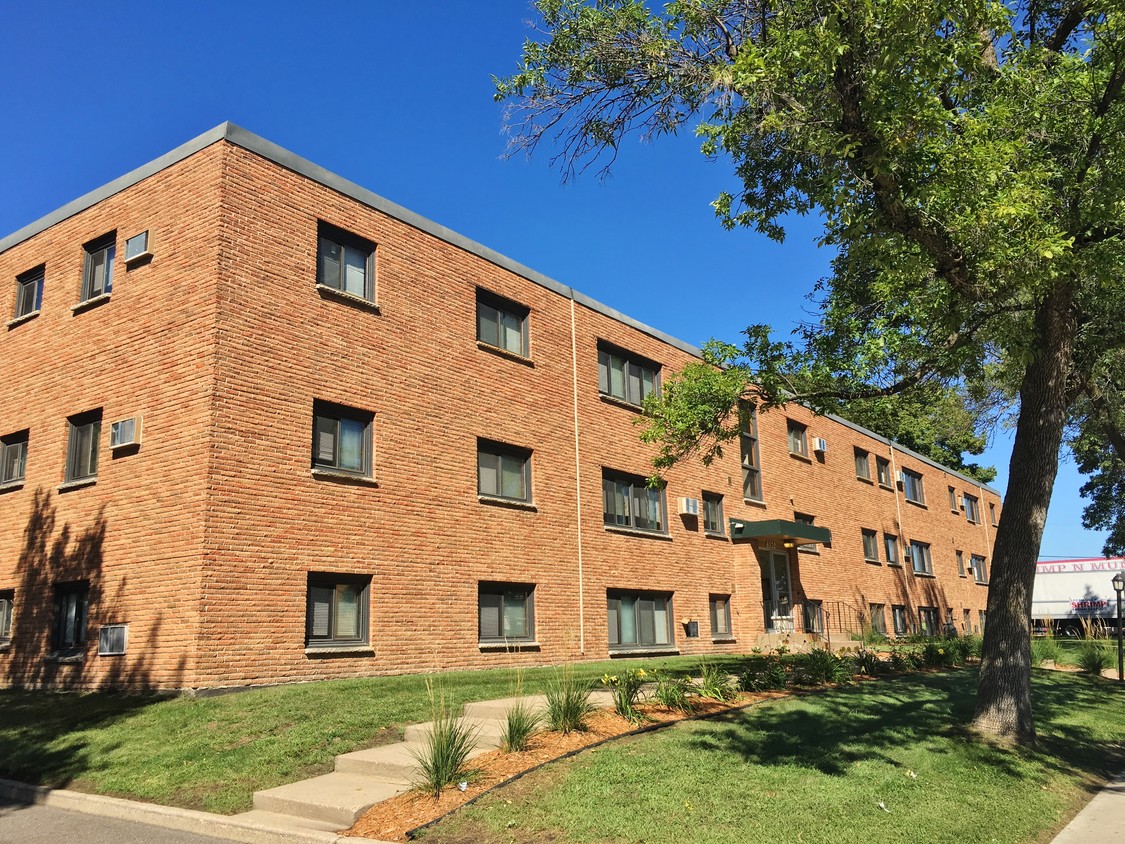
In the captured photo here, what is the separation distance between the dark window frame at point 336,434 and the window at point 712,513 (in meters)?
11.7

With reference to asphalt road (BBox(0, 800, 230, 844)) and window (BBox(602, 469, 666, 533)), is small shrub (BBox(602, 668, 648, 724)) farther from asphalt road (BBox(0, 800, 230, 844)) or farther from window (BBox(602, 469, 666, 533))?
window (BBox(602, 469, 666, 533))

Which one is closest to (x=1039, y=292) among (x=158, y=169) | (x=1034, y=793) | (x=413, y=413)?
(x=1034, y=793)

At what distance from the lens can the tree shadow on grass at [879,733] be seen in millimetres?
8867

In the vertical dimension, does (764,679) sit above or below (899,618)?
below

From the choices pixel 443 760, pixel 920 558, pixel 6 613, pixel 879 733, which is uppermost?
pixel 920 558

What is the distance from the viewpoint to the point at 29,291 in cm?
1827

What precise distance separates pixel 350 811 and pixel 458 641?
367 inches

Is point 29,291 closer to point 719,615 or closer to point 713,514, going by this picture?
point 713,514

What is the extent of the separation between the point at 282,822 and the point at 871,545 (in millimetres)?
31164

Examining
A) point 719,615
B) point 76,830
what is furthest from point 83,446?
point 719,615

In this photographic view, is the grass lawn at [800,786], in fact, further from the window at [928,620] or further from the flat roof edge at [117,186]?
the window at [928,620]

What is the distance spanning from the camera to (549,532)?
766 inches

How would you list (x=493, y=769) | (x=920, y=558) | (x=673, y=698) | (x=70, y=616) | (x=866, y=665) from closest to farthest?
(x=493, y=769), (x=673, y=698), (x=70, y=616), (x=866, y=665), (x=920, y=558)

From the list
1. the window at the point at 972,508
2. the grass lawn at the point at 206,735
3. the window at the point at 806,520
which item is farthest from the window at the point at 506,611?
the window at the point at 972,508
